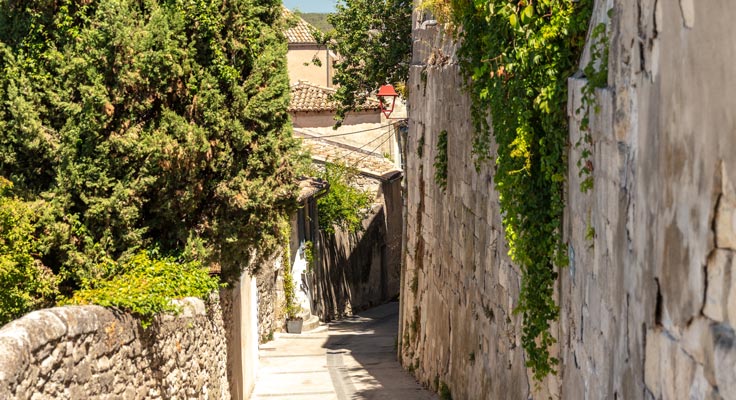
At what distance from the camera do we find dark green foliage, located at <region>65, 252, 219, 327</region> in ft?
27.6

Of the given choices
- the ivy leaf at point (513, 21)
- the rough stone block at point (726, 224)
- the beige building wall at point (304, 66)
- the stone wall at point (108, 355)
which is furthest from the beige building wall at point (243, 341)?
the beige building wall at point (304, 66)

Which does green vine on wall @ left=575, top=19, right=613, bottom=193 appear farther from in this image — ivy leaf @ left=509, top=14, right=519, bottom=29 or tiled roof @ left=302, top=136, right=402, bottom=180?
tiled roof @ left=302, top=136, right=402, bottom=180

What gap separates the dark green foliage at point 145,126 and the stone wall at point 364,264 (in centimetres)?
1734

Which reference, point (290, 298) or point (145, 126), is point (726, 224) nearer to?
point (145, 126)

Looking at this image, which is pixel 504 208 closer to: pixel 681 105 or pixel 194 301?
pixel 194 301

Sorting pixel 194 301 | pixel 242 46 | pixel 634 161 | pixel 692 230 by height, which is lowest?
pixel 194 301

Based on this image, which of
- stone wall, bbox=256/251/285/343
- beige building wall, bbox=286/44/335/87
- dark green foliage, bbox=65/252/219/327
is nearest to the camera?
dark green foliage, bbox=65/252/219/327

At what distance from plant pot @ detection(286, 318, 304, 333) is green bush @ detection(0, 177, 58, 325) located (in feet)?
52.4

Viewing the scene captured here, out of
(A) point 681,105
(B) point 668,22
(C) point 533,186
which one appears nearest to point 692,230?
(A) point 681,105

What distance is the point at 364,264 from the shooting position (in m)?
32.7

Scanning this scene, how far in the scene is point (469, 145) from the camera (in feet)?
36.7

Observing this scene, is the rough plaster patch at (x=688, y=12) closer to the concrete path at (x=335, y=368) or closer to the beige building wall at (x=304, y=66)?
the concrete path at (x=335, y=368)

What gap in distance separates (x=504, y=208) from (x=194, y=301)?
11.8ft

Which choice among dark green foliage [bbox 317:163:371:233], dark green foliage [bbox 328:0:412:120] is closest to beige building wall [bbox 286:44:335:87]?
dark green foliage [bbox 317:163:371:233]
